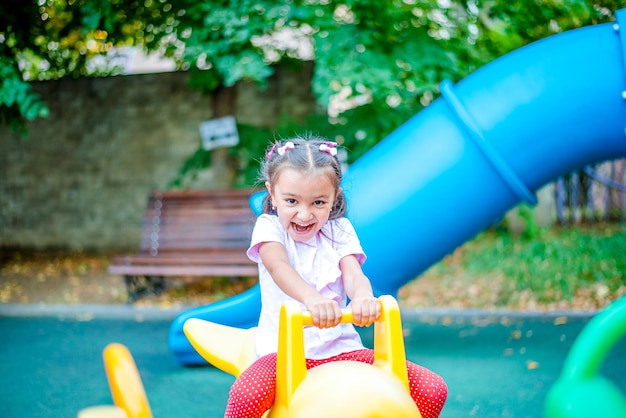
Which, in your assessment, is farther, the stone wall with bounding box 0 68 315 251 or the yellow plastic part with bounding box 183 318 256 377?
the stone wall with bounding box 0 68 315 251

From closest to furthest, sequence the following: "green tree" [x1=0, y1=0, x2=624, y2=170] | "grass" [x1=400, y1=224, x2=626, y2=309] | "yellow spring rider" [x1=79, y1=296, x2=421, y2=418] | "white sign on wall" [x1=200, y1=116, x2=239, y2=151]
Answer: "yellow spring rider" [x1=79, y1=296, x2=421, y2=418] → "green tree" [x1=0, y1=0, x2=624, y2=170] → "grass" [x1=400, y1=224, x2=626, y2=309] → "white sign on wall" [x1=200, y1=116, x2=239, y2=151]

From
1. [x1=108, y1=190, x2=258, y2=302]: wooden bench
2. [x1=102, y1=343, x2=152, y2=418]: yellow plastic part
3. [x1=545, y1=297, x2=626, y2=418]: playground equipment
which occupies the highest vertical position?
[x1=545, y1=297, x2=626, y2=418]: playground equipment

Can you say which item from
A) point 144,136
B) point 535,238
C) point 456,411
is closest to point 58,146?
point 144,136

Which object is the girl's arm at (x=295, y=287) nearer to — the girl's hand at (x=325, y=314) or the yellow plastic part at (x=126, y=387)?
the girl's hand at (x=325, y=314)

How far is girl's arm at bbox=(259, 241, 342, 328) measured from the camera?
177 cm

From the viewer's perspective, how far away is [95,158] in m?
8.29

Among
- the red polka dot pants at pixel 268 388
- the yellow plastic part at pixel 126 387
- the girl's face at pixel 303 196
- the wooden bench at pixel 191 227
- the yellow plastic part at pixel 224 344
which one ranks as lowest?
the wooden bench at pixel 191 227

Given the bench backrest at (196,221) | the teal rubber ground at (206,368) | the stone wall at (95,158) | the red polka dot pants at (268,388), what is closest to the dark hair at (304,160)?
the red polka dot pants at (268,388)

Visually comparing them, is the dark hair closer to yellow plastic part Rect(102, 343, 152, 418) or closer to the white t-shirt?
the white t-shirt

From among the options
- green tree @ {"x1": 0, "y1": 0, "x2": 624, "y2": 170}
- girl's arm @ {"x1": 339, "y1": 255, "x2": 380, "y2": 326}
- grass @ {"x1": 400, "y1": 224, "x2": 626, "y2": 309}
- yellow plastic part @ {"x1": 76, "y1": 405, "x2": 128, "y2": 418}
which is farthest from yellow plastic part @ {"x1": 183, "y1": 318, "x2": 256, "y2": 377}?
grass @ {"x1": 400, "y1": 224, "x2": 626, "y2": 309}

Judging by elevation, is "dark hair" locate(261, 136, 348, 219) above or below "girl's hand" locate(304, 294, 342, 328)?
above

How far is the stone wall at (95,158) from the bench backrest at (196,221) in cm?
187

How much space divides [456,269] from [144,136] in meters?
4.13

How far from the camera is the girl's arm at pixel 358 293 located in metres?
1.80
